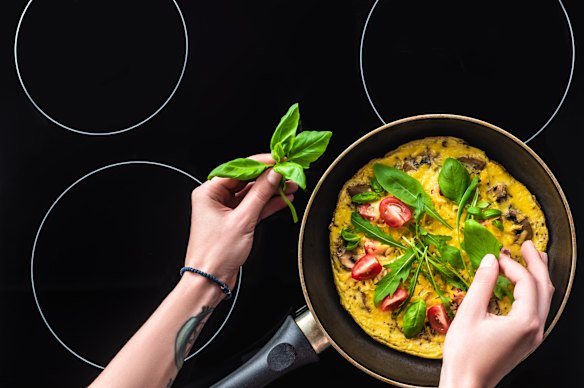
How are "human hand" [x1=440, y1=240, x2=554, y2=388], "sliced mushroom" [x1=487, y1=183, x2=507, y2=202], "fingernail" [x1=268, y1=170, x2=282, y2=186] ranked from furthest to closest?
"sliced mushroom" [x1=487, y1=183, x2=507, y2=202] → "fingernail" [x1=268, y1=170, x2=282, y2=186] → "human hand" [x1=440, y1=240, x2=554, y2=388]

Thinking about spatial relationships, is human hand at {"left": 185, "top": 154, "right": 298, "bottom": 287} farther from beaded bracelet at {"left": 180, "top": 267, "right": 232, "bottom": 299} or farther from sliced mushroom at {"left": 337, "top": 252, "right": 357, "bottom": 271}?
sliced mushroom at {"left": 337, "top": 252, "right": 357, "bottom": 271}

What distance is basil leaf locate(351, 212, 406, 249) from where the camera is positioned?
41.6 inches

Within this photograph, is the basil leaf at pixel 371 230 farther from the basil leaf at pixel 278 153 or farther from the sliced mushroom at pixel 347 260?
the basil leaf at pixel 278 153

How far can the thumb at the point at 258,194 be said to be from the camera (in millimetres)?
961

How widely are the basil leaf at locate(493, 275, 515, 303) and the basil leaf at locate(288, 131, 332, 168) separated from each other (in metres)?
0.36

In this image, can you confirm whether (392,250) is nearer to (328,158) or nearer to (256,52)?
(328,158)

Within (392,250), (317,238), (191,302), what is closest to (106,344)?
(191,302)

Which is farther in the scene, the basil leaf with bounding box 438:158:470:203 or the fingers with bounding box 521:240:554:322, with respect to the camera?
the basil leaf with bounding box 438:158:470:203

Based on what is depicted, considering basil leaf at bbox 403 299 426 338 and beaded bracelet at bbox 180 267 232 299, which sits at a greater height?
beaded bracelet at bbox 180 267 232 299

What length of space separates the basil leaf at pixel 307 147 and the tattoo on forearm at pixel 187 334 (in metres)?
0.29

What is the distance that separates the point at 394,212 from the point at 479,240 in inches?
5.8

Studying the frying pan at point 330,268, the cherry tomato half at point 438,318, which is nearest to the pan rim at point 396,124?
the frying pan at point 330,268

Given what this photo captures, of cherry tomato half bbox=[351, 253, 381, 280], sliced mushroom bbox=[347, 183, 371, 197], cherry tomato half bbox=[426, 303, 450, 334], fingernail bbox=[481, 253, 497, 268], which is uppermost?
sliced mushroom bbox=[347, 183, 371, 197]

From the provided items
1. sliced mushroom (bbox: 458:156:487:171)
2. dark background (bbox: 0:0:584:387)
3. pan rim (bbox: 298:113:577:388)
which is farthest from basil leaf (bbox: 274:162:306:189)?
sliced mushroom (bbox: 458:156:487:171)
